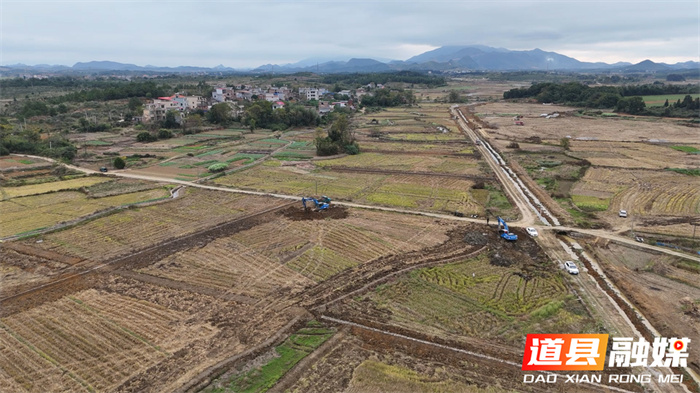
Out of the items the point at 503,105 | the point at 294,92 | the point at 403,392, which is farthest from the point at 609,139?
the point at 294,92

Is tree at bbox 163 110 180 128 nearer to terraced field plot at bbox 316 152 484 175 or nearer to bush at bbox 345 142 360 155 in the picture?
bush at bbox 345 142 360 155

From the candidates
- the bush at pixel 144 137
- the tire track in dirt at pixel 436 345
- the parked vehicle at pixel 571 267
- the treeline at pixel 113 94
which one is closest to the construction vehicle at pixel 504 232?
the parked vehicle at pixel 571 267

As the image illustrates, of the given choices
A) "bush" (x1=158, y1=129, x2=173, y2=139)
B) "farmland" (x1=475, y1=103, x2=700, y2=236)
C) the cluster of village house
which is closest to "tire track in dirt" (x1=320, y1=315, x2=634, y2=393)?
"farmland" (x1=475, y1=103, x2=700, y2=236)

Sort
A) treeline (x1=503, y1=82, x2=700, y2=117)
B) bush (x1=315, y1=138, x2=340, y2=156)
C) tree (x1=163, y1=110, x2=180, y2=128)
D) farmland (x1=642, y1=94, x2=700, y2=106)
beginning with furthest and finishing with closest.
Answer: farmland (x1=642, y1=94, x2=700, y2=106) < treeline (x1=503, y1=82, x2=700, y2=117) < tree (x1=163, y1=110, x2=180, y2=128) < bush (x1=315, y1=138, x2=340, y2=156)

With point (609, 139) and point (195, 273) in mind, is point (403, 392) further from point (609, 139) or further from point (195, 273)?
point (609, 139)

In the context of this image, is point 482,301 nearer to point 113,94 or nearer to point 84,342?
point 84,342

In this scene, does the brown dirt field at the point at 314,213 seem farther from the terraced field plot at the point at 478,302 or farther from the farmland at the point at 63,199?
the farmland at the point at 63,199

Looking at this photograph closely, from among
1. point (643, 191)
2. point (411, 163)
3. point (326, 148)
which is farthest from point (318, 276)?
point (643, 191)

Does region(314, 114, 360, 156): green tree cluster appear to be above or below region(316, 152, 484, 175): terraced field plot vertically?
above
